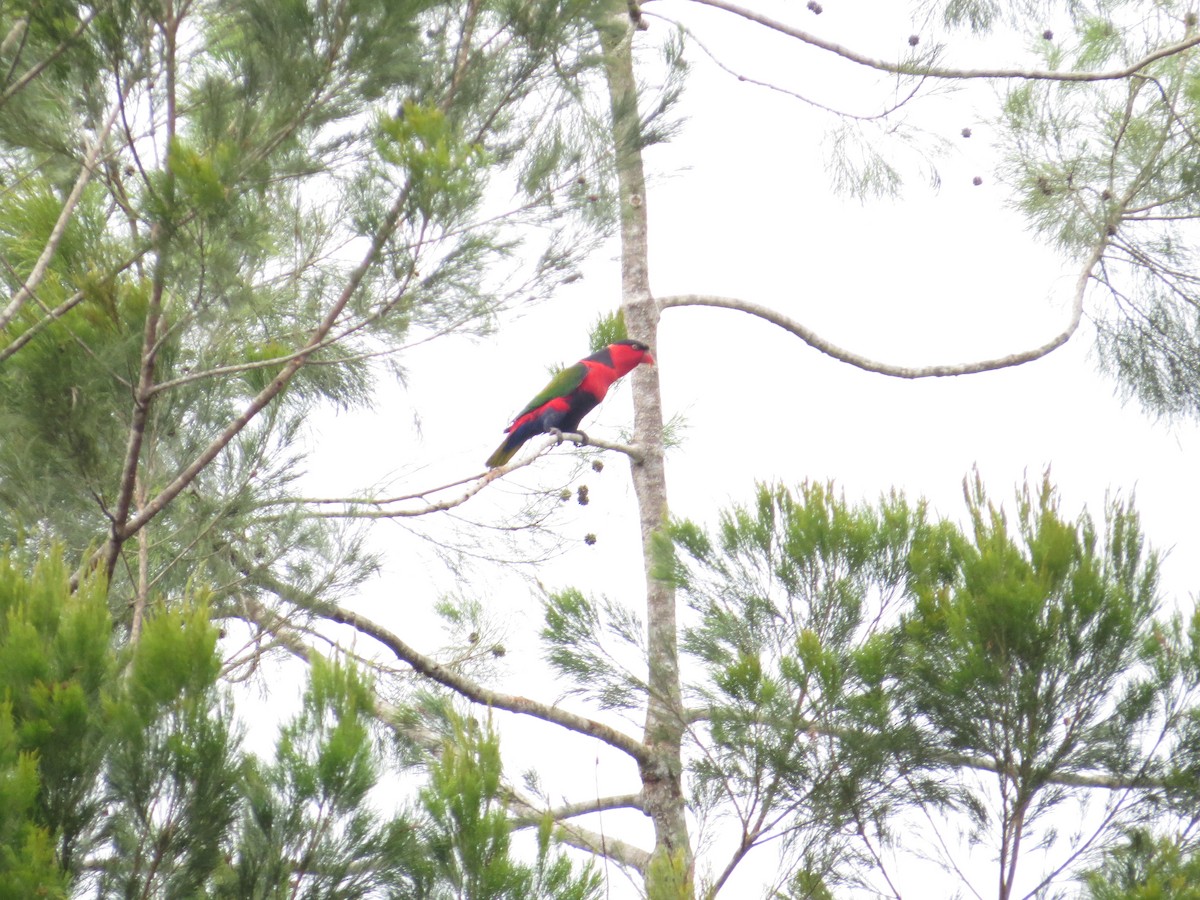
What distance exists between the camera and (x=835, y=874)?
270 centimetres

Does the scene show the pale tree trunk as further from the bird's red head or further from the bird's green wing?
the bird's green wing

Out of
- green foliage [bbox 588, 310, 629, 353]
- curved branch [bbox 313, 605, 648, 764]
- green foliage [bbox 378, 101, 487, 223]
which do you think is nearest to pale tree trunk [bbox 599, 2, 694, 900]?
green foliage [bbox 588, 310, 629, 353]

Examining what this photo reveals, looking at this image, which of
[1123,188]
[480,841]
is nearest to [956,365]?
[1123,188]

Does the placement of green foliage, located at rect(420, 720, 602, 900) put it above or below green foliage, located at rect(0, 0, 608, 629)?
below

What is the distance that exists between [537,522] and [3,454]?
1.67 metres

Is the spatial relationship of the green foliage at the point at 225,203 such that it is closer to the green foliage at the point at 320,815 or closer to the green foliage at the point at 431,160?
the green foliage at the point at 431,160

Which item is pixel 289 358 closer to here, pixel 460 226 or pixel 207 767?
pixel 460 226

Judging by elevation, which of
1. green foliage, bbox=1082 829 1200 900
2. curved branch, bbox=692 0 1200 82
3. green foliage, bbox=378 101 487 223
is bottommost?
green foliage, bbox=1082 829 1200 900

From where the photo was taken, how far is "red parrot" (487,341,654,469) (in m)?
4.55

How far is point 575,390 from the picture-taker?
15.0 ft

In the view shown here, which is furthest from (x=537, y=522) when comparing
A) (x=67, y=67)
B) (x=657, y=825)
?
(x=67, y=67)

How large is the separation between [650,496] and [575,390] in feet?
1.48

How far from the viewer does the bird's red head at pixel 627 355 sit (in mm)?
4637

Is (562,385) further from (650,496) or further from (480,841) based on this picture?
(480,841)
